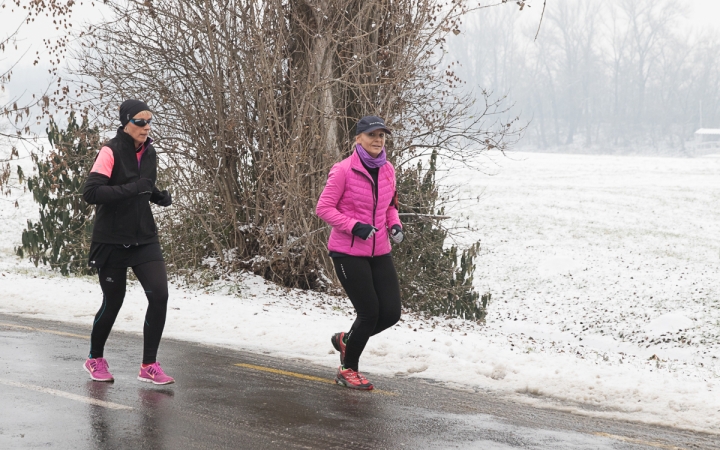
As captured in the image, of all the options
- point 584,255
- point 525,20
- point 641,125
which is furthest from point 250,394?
point 525,20

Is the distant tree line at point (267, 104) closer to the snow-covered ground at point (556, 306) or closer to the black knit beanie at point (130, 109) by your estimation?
the snow-covered ground at point (556, 306)

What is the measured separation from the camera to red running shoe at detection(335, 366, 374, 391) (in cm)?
691

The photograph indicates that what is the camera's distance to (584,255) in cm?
2941

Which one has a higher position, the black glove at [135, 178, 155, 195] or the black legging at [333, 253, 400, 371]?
the black glove at [135, 178, 155, 195]

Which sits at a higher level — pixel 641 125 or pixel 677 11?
pixel 677 11

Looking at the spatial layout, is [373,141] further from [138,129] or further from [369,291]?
[138,129]

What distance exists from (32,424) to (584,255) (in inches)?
1024

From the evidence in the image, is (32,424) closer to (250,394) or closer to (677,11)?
(250,394)

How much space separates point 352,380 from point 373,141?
193 cm

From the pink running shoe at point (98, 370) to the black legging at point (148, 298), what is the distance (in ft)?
0.16

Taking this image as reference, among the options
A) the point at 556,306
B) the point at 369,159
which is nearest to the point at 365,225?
the point at 369,159

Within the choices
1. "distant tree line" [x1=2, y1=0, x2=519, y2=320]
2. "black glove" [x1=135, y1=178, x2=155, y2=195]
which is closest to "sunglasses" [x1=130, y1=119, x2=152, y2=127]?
"black glove" [x1=135, y1=178, x2=155, y2=195]

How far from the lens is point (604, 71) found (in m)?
112

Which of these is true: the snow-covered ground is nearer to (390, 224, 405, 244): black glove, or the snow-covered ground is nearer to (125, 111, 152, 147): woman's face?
(390, 224, 405, 244): black glove
